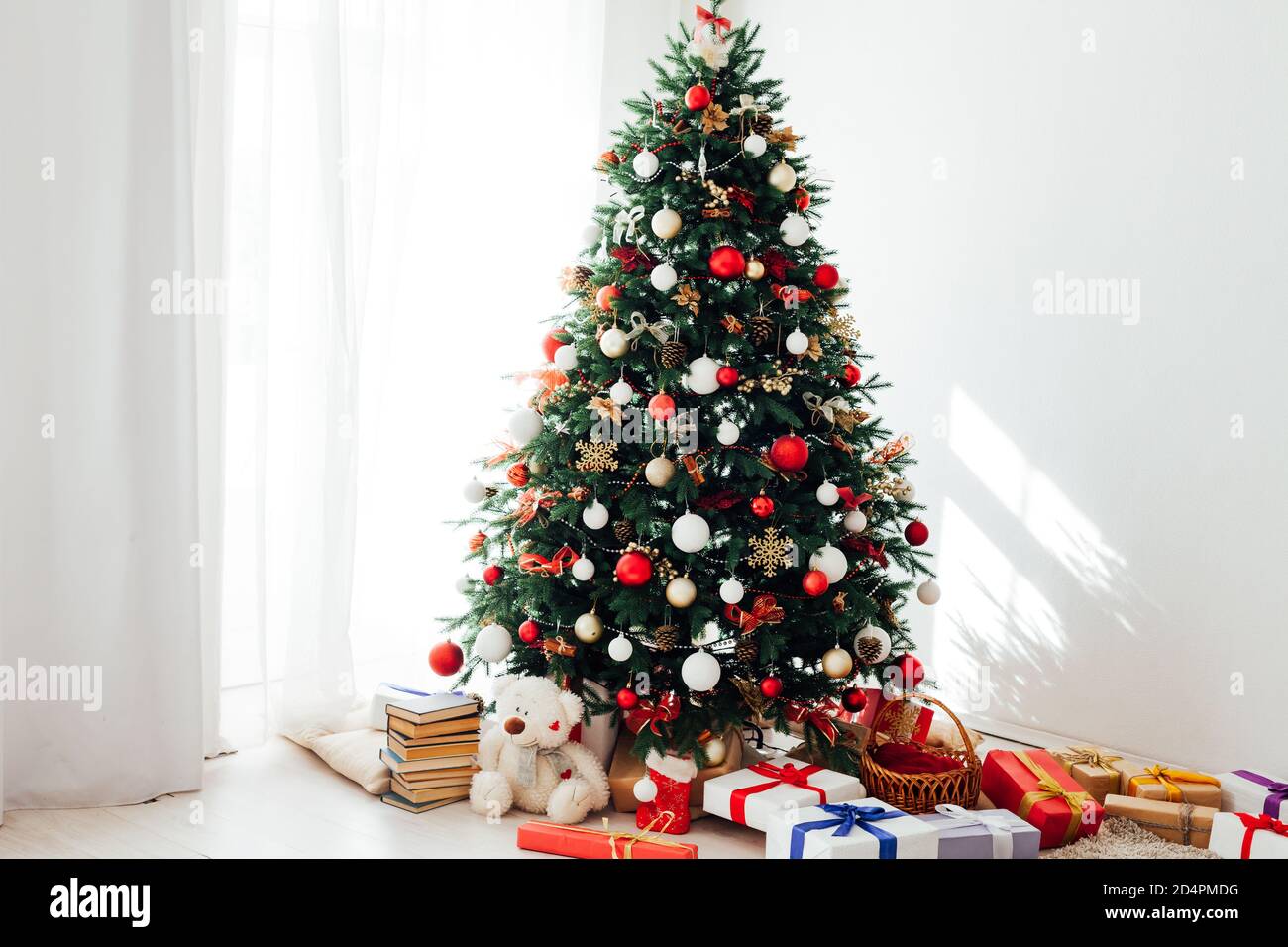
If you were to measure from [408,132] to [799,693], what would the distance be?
6.43 ft

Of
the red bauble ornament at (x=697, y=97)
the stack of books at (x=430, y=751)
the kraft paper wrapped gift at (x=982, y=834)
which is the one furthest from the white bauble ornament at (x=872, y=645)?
the red bauble ornament at (x=697, y=97)

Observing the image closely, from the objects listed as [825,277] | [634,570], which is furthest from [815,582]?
[825,277]

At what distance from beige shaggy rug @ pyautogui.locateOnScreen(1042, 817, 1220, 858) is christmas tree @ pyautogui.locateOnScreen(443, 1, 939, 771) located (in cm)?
52

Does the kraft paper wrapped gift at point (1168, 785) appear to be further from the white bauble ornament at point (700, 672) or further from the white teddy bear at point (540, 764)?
the white teddy bear at point (540, 764)

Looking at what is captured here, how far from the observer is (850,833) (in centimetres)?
213

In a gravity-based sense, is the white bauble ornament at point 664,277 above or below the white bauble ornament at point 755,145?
below

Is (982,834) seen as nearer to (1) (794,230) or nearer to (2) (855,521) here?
(2) (855,521)

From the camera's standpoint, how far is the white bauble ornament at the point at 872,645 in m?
2.59

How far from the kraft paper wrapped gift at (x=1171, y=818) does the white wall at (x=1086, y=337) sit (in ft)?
1.54

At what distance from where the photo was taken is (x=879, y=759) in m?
2.61

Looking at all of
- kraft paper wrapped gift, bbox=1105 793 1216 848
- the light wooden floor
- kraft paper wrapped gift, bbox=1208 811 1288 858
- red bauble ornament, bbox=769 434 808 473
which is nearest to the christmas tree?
red bauble ornament, bbox=769 434 808 473

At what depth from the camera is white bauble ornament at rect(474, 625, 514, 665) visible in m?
2.52
